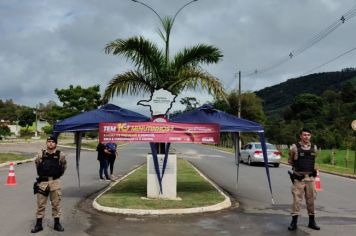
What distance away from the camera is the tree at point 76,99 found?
205 ft

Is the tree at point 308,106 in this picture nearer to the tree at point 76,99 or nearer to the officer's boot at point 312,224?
the tree at point 76,99

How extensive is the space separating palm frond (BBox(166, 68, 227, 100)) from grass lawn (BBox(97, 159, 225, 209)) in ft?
9.88

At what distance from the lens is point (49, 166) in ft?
31.8

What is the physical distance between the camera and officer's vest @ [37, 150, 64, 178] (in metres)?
9.67

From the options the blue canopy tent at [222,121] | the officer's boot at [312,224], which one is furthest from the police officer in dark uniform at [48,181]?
the blue canopy tent at [222,121]

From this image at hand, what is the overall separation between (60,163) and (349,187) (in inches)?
519

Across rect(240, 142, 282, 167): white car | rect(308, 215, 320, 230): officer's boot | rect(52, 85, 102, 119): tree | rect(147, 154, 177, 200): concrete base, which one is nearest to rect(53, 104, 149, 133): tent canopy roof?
rect(147, 154, 177, 200): concrete base

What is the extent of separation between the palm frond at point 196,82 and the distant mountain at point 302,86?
439ft

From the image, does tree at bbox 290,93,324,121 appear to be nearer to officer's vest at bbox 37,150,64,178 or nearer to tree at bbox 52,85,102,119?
tree at bbox 52,85,102,119

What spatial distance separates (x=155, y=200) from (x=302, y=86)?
148m

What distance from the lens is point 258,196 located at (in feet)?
51.9

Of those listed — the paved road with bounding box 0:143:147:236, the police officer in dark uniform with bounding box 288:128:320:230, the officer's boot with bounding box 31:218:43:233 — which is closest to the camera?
the officer's boot with bounding box 31:218:43:233

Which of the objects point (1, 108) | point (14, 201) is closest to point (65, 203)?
point (14, 201)

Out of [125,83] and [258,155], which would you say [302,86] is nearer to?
[258,155]
